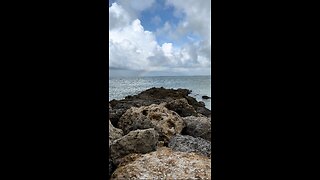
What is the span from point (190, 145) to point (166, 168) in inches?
37.8

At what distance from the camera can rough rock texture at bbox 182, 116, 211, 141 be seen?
4493mm

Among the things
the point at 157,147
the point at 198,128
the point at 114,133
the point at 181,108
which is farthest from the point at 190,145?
the point at 181,108

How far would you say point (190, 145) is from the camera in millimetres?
3723

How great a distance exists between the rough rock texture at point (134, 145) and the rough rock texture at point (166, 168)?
29 cm

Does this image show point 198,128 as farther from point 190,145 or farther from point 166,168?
point 166,168

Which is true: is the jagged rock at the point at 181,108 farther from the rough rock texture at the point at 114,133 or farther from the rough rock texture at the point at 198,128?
the rough rock texture at the point at 114,133

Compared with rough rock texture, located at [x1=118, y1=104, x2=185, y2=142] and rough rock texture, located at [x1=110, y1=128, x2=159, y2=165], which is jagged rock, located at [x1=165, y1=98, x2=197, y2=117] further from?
rough rock texture, located at [x1=110, y1=128, x2=159, y2=165]

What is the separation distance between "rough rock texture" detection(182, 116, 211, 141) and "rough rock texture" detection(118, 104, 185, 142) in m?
0.12

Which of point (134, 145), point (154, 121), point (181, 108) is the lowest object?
point (134, 145)
